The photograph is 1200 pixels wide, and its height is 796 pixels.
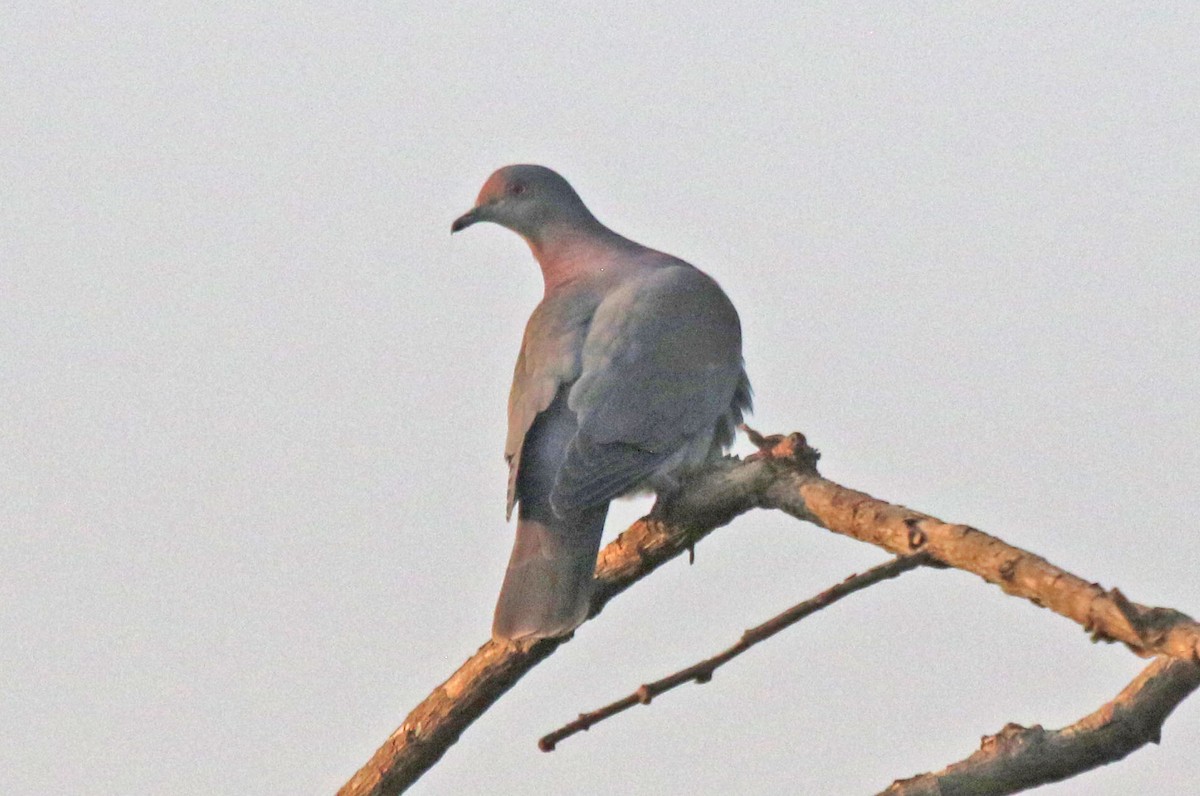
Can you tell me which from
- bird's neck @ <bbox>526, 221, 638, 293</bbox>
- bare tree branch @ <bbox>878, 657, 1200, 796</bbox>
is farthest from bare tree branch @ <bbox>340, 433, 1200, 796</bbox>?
bird's neck @ <bbox>526, 221, 638, 293</bbox>

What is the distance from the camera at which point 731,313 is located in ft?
16.5

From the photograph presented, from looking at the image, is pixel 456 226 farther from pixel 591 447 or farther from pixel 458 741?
pixel 458 741

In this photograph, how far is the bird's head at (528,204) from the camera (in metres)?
5.85

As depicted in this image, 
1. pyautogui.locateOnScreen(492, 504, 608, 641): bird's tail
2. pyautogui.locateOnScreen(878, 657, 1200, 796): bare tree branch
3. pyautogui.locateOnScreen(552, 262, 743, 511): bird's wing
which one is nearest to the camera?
pyautogui.locateOnScreen(878, 657, 1200, 796): bare tree branch

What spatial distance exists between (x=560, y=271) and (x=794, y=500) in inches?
91.8

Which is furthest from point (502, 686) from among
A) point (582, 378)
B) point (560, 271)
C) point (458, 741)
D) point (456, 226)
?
point (456, 226)

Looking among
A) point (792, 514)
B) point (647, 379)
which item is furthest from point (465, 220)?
point (792, 514)

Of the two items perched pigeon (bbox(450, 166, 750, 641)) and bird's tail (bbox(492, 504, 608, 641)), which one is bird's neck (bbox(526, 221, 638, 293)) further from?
bird's tail (bbox(492, 504, 608, 641))

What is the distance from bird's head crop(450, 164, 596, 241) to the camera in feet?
19.2

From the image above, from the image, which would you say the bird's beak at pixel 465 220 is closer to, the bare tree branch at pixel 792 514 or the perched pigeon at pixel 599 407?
the perched pigeon at pixel 599 407

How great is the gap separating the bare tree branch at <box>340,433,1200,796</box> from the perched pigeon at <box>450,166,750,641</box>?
10cm

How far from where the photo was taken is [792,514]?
3.43 m

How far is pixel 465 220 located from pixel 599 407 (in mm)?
1654

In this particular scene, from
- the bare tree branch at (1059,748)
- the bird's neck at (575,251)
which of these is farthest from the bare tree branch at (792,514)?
the bird's neck at (575,251)
